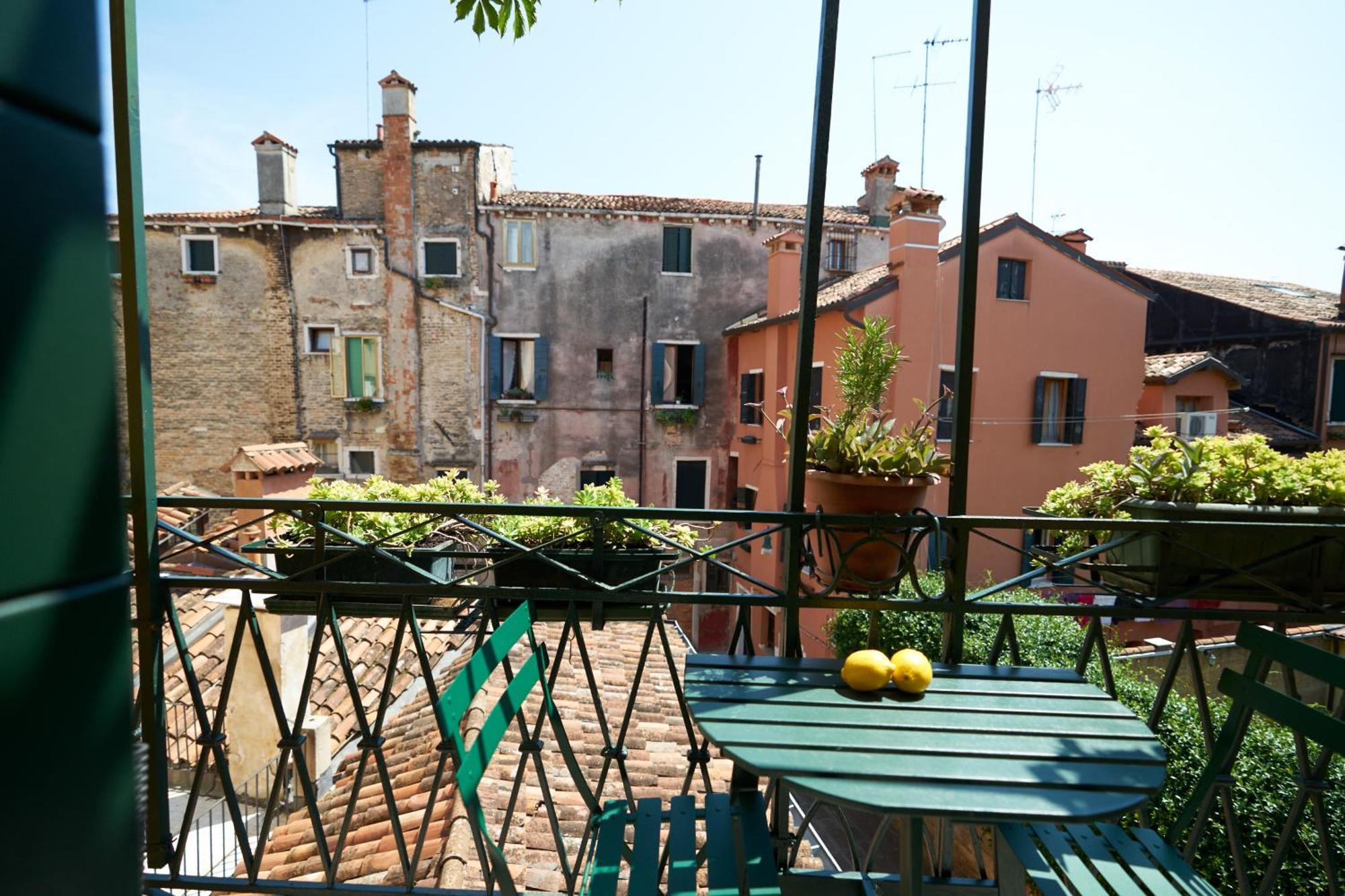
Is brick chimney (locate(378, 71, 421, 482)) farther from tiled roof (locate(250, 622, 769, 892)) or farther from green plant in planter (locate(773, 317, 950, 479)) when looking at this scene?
green plant in planter (locate(773, 317, 950, 479))

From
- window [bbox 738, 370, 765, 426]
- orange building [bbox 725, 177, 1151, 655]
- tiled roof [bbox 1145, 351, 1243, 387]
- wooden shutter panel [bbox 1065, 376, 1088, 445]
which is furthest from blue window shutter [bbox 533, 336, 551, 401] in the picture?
tiled roof [bbox 1145, 351, 1243, 387]

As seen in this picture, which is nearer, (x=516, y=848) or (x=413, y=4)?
(x=413, y=4)

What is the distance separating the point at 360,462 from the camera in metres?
16.4

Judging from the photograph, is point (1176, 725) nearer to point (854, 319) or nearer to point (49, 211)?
point (49, 211)

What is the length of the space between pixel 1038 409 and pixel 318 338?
47.8ft

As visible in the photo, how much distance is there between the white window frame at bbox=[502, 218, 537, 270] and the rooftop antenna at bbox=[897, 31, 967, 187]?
7886 mm

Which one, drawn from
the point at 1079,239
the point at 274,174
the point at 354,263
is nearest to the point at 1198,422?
the point at 1079,239

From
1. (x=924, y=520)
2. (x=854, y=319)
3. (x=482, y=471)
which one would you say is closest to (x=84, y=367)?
(x=924, y=520)

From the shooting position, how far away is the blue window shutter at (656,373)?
1616 cm

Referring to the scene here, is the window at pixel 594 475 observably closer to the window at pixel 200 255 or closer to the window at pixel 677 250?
the window at pixel 677 250

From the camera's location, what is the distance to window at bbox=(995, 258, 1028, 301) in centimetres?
1258

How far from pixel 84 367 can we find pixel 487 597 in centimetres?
163

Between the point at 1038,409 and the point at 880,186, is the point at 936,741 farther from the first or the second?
the point at 880,186

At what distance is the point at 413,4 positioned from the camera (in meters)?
2.59
